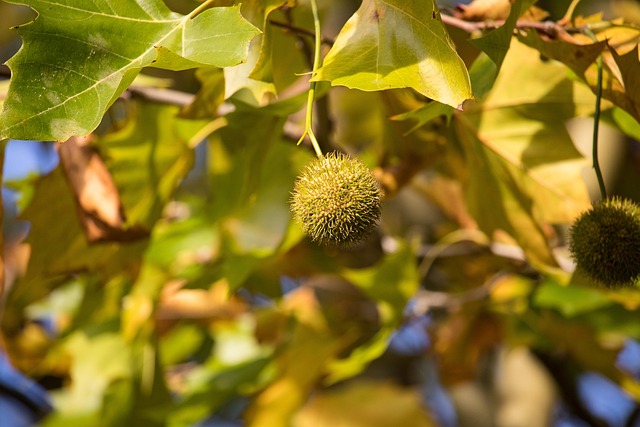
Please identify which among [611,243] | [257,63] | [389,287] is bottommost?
[389,287]

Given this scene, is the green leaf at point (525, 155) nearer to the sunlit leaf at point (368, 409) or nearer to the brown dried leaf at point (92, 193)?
the brown dried leaf at point (92, 193)

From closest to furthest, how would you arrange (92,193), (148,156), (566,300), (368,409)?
1. (92,193)
2. (148,156)
3. (566,300)
4. (368,409)

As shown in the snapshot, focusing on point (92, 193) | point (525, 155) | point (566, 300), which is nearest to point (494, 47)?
point (525, 155)

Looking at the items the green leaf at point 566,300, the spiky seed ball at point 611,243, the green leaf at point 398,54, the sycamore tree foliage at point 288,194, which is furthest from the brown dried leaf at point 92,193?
the green leaf at point 566,300

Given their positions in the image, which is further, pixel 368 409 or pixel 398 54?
pixel 368 409

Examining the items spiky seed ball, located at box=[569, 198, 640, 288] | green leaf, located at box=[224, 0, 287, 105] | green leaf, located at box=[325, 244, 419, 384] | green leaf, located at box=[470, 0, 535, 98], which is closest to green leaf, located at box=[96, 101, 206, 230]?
green leaf, located at box=[224, 0, 287, 105]

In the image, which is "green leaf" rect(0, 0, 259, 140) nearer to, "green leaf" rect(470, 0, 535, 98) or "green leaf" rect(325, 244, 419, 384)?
"green leaf" rect(470, 0, 535, 98)

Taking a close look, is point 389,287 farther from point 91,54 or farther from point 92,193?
point 91,54

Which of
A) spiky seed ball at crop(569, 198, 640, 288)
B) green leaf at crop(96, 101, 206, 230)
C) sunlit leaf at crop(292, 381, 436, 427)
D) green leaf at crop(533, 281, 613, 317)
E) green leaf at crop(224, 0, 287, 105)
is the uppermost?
green leaf at crop(224, 0, 287, 105)

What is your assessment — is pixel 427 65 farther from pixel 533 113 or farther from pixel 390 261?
pixel 390 261
